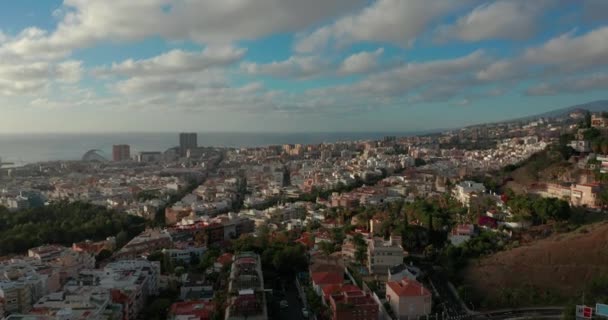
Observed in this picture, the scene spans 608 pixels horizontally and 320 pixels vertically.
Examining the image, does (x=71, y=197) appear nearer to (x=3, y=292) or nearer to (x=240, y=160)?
(x=3, y=292)

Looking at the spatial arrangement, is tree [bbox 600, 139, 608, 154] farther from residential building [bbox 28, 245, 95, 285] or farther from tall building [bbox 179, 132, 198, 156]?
tall building [bbox 179, 132, 198, 156]

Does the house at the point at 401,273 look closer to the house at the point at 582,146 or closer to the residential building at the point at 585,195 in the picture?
the residential building at the point at 585,195

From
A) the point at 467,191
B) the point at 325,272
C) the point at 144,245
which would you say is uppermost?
the point at 467,191

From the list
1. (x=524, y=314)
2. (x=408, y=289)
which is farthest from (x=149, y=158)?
(x=524, y=314)

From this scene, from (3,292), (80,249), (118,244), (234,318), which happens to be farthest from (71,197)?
(234,318)

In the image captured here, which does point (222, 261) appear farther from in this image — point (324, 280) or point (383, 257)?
point (383, 257)
